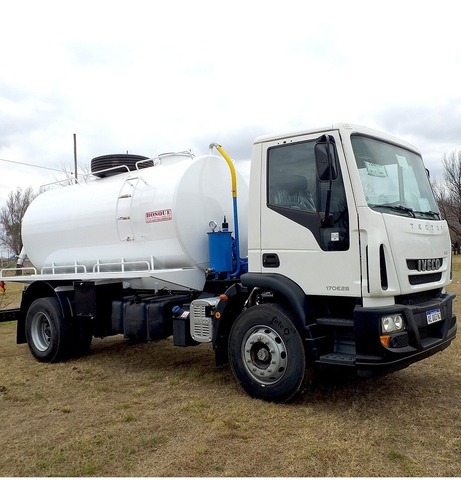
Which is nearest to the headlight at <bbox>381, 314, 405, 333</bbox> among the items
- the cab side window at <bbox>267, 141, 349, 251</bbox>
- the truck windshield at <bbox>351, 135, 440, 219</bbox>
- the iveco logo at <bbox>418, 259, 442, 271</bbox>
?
the iveco logo at <bbox>418, 259, 442, 271</bbox>

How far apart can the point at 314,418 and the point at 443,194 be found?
36005 millimetres

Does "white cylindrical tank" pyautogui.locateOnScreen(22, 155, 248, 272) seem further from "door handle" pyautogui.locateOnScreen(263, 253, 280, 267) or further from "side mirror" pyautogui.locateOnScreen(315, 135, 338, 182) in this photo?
"side mirror" pyautogui.locateOnScreen(315, 135, 338, 182)

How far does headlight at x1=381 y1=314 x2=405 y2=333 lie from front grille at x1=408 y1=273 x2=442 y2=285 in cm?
47

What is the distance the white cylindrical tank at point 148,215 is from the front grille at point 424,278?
8.26 ft

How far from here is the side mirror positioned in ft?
15.7

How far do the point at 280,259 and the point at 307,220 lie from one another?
0.54 metres

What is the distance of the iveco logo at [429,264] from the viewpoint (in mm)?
5184

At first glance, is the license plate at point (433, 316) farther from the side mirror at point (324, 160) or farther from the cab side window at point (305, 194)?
the side mirror at point (324, 160)

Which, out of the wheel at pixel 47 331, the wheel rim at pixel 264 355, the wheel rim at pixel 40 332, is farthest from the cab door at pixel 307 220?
the wheel rim at pixel 40 332

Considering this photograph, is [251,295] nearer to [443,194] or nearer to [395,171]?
[395,171]

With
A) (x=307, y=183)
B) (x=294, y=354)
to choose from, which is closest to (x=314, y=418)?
(x=294, y=354)

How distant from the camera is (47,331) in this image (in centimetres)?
847

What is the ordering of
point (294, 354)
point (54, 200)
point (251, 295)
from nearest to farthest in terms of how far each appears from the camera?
point (294, 354) → point (251, 295) → point (54, 200)

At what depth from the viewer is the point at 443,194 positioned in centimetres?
3719
